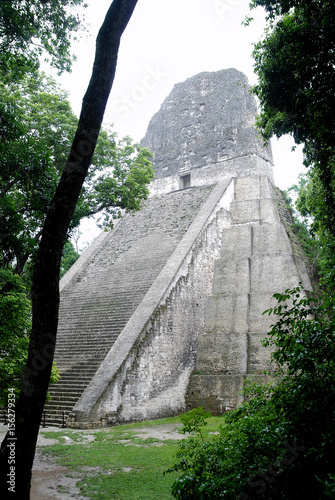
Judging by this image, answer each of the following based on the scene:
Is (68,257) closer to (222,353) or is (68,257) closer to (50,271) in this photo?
(222,353)

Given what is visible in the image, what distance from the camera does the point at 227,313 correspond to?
11250 mm

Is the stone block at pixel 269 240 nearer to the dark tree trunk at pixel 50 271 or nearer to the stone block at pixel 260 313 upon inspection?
the stone block at pixel 260 313

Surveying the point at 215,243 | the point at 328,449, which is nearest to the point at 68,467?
the point at 328,449

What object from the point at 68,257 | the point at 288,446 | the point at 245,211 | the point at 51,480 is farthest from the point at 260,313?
the point at 68,257

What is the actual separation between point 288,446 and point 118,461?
10.7 ft

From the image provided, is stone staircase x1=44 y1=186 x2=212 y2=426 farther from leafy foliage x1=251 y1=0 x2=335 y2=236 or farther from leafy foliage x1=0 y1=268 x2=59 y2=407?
leafy foliage x1=251 y1=0 x2=335 y2=236

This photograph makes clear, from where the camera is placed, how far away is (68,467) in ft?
16.2

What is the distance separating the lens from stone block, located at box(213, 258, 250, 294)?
12.1m

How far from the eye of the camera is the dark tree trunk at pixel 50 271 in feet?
9.79

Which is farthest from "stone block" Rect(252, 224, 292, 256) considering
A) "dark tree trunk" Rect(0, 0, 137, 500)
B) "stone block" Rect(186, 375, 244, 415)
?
"dark tree trunk" Rect(0, 0, 137, 500)

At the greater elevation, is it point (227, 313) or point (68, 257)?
point (68, 257)

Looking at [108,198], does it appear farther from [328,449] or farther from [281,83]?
[328,449]

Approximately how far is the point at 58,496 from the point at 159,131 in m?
19.4

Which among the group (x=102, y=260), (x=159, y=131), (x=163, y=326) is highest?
(x=159, y=131)
